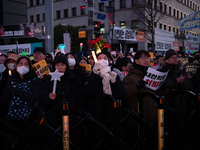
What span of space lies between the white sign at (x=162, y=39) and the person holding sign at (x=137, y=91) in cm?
920

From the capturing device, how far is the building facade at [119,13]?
35688mm

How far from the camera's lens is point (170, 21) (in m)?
41.0

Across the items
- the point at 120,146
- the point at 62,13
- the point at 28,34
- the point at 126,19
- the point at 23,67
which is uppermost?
the point at 62,13

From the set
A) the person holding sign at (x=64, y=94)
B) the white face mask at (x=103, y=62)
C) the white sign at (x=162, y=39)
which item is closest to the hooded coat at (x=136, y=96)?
the white face mask at (x=103, y=62)

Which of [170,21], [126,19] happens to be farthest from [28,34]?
[170,21]

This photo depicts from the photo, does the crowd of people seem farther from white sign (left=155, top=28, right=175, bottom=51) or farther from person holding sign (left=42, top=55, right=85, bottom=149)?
white sign (left=155, top=28, right=175, bottom=51)

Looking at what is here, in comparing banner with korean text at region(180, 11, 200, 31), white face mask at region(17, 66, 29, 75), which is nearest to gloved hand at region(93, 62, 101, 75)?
white face mask at region(17, 66, 29, 75)

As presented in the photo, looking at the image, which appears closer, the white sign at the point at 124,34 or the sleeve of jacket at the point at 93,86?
the sleeve of jacket at the point at 93,86

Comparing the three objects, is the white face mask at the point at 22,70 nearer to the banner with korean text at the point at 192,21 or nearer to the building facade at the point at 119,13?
the banner with korean text at the point at 192,21

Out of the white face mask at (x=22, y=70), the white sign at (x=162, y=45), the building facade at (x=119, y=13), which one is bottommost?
the white face mask at (x=22, y=70)

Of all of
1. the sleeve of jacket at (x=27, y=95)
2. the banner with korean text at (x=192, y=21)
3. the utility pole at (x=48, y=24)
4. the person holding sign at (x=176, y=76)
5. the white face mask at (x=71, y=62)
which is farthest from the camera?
the utility pole at (x=48, y=24)

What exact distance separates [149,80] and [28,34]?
73.8 feet

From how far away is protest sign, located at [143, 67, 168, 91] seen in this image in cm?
338

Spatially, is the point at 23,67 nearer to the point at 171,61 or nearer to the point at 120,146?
the point at 120,146
